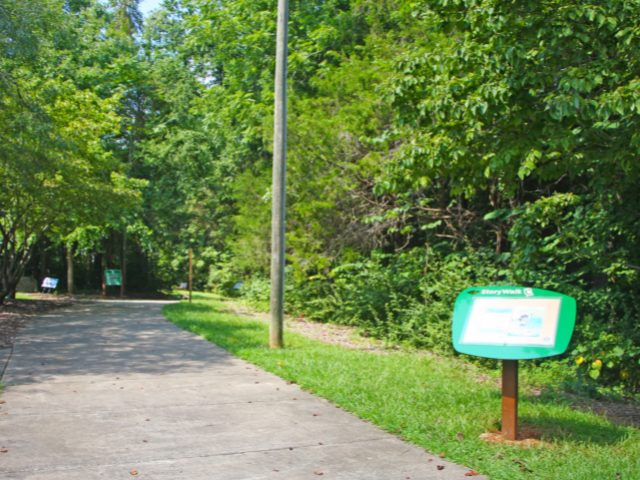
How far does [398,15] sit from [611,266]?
859 centimetres

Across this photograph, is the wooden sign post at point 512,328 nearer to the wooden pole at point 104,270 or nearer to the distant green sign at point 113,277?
the distant green sign at point 113,277

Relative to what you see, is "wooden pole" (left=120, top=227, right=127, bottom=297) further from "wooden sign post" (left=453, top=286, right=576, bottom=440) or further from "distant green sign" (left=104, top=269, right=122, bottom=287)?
"wooden sign post" (left=453, top=286, right=576, bottom=440)

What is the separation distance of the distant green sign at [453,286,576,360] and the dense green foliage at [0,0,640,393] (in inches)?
74.0

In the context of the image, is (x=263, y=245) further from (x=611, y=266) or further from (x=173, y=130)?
(x=173, y=130)

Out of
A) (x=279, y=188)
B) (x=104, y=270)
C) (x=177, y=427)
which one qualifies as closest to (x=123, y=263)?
(x=104, y=270)

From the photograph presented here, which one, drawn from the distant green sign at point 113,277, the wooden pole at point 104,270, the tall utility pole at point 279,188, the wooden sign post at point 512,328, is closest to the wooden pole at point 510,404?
the wooden sign post at point 512,328

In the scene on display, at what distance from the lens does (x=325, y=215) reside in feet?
54.2

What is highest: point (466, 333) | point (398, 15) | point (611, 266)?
point (398, 15)

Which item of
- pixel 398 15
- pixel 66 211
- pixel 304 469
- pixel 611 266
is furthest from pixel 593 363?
pixel 66 211

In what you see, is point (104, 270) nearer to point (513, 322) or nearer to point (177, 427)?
point (177, 427)

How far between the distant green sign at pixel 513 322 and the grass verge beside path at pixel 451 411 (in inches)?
30.5

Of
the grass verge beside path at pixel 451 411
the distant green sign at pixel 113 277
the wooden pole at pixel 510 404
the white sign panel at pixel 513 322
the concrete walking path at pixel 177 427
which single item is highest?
the white sign panel at pixel 513 322

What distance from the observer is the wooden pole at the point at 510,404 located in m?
5.78

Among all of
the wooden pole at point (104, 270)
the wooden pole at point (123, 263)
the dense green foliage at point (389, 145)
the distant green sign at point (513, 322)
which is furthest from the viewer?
the wooden pole at point (123, 263)
